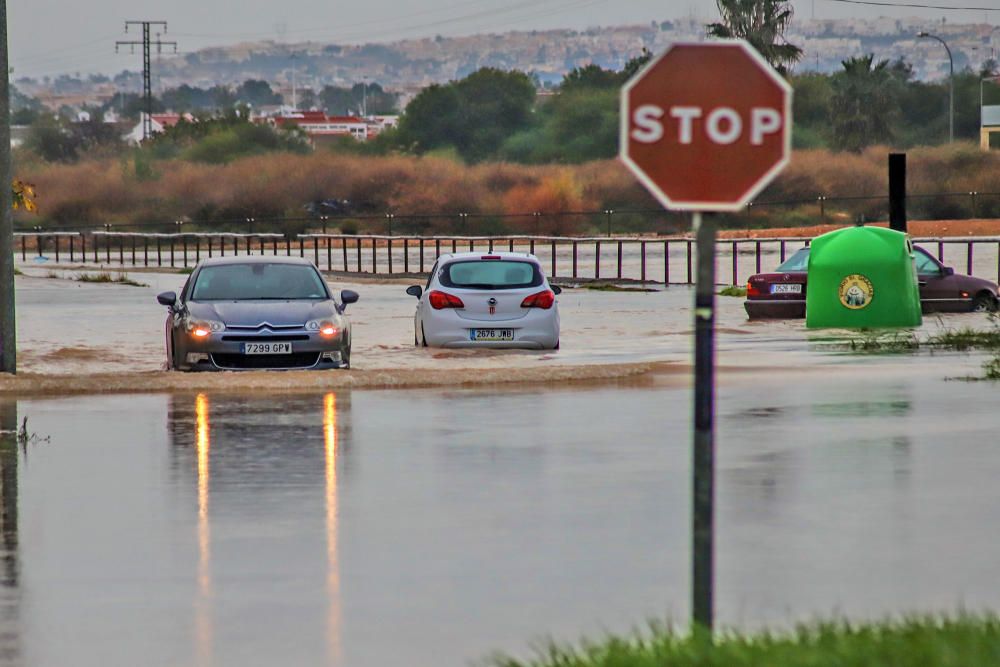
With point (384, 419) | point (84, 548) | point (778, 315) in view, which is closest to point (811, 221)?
point (778, 315)

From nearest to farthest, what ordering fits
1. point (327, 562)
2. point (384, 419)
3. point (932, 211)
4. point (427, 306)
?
point (327, 562) → point (384, 419) → point (427, 306) → point (932, 211)

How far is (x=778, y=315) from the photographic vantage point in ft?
108

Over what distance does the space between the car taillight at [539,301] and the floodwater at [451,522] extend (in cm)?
575

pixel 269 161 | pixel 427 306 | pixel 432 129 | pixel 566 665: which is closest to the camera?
pixel 566 665

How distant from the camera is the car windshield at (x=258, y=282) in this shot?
75.5 ft

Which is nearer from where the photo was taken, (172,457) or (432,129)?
(172,457)

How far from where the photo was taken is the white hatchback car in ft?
84.0

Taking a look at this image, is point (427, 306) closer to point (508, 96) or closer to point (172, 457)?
point (172, 457)

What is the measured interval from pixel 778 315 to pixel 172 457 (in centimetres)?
1863

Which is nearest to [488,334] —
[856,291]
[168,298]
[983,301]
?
[168,298]

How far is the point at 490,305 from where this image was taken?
25.6 meters

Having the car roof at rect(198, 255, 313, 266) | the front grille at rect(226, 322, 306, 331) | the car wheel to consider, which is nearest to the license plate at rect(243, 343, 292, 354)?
the front grille at rect(226, 322, 306, 331)

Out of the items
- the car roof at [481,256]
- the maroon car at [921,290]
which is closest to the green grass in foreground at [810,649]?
the car roof at [481,256]

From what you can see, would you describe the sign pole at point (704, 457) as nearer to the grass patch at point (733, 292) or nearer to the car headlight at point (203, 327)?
the car headlight at point (203, 327)
